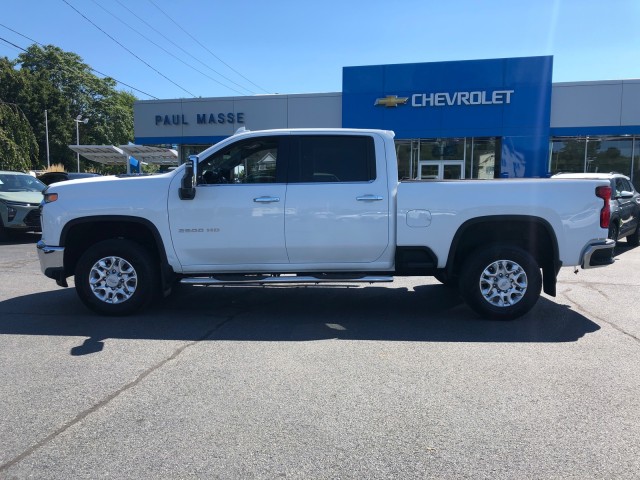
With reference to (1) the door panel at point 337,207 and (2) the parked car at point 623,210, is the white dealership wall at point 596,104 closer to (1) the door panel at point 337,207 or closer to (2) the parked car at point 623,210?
(2) the parked car at point 623,210

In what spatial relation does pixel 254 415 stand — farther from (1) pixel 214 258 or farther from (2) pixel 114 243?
(2) pixel 114 243

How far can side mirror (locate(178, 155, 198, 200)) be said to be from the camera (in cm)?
563

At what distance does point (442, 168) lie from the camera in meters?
20.7

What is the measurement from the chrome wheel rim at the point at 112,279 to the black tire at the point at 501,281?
12.9 feet

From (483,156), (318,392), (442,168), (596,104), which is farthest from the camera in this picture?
(442,168)

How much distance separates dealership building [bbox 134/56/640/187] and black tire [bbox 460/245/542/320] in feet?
48.8

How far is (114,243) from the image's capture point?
19.2ft

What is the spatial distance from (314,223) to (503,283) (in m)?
2.31

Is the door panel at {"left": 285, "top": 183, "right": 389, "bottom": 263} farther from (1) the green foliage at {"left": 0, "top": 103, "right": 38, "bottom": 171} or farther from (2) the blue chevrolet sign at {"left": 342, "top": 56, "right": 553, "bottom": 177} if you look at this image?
(1) the green foliage at {"left": 0, "top": 103, "right": 38, "bottom": 171}

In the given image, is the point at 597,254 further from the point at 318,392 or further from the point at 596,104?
Answer: the point at 596,104

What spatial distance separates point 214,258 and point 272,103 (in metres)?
16.5

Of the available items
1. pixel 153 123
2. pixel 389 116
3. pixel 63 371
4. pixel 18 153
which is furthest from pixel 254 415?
pixel 18 153

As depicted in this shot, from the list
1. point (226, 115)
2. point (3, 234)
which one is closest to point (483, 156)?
point (226, 115)

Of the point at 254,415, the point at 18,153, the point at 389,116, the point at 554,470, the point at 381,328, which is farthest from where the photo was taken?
the point at 18,153
